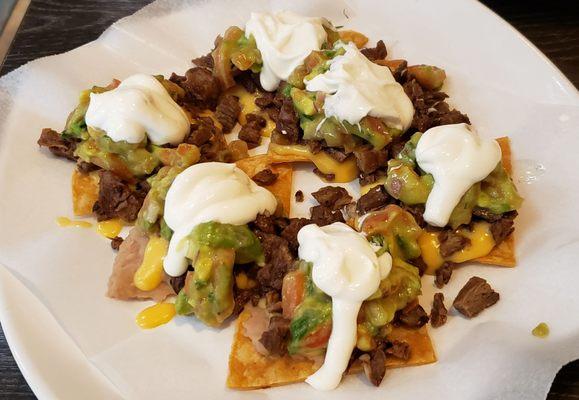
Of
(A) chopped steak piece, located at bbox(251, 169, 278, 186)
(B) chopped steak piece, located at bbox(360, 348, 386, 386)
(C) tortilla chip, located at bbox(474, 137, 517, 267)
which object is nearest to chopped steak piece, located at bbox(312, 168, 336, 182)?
(A) chopped steak piece, located at bbox(251, 169, 278, 186)

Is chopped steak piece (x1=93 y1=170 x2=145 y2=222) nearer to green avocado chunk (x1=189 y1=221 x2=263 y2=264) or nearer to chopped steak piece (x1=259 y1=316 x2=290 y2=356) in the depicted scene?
green avocado chunk (x1=189 y1=221 x2=263 y2=264)

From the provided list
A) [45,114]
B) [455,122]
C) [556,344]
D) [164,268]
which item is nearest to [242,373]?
[164,268]

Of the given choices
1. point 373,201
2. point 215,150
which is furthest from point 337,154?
point 215,150

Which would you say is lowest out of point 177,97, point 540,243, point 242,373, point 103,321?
point 540,243

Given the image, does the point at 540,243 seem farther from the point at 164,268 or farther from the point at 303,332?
the point at 164,268

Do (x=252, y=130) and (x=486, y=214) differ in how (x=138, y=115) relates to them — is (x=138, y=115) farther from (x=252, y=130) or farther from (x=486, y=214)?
(x=486, y=214)

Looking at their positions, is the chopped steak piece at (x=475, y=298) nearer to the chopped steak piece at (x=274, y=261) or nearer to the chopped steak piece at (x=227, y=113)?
the chopped steak piece at (x=274, y=261)

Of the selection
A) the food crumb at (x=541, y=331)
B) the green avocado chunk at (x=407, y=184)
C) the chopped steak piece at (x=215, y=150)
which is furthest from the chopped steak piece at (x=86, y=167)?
the food crumb at (x=541, y=331)
